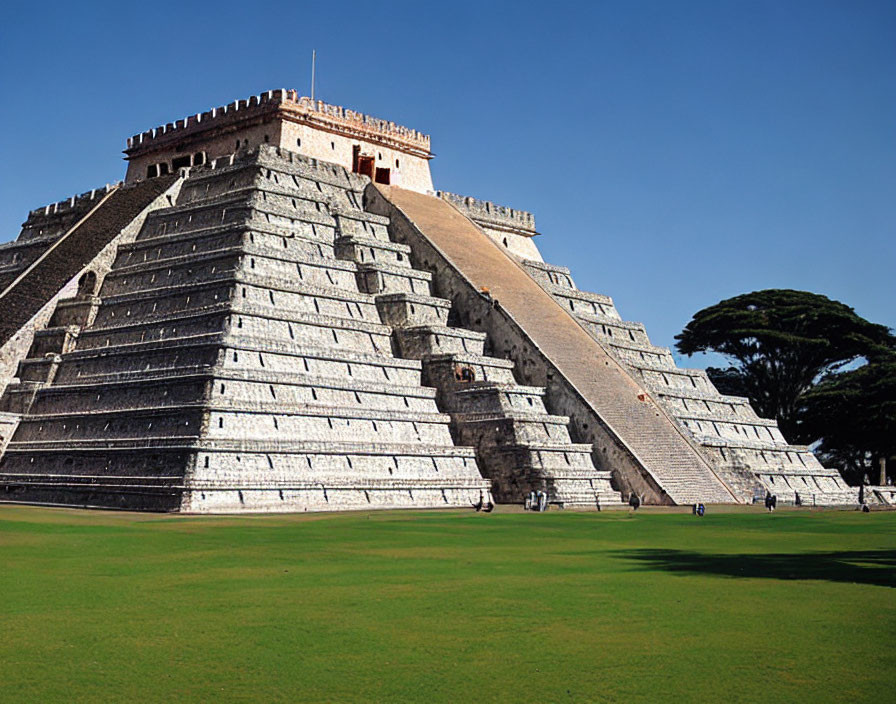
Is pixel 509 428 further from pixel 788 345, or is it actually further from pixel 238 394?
pixel 788 345

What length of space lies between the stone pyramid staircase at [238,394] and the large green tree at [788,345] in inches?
1112

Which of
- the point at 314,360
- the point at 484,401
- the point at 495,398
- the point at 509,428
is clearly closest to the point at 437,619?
the point at 314,360

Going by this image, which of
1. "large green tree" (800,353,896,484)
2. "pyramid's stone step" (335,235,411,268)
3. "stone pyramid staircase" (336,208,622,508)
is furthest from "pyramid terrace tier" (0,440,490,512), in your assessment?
"large green tree" (800,353,896,484)

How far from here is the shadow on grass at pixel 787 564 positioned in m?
17.3

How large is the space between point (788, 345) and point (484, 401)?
98.9ft

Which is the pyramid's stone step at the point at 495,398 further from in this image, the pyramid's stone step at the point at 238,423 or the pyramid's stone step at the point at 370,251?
the pyramid's stone step at the point at 370,251

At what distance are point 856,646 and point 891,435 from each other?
49.0 metres

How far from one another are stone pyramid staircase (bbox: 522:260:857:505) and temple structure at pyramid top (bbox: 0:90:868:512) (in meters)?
0.14

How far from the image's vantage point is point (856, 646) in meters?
11.5

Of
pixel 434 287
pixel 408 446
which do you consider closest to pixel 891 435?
pixel 434 287

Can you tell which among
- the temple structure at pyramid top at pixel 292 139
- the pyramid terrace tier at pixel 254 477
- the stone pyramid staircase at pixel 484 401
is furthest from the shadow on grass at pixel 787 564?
the temple structure at pyramid top at pixel 292 139

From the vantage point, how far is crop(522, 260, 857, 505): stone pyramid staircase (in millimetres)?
44656

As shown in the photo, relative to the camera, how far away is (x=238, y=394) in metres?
33.6

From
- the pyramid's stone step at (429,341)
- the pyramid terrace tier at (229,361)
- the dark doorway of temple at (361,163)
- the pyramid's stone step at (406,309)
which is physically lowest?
the pyramid terrace tier at (229,361)
